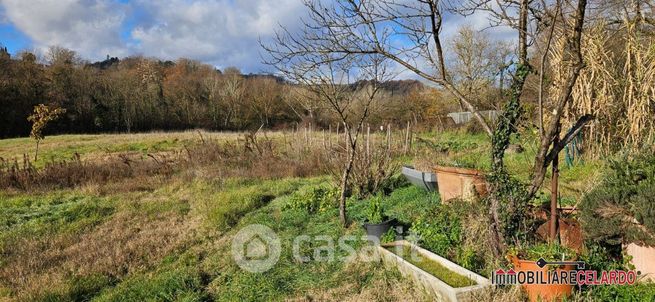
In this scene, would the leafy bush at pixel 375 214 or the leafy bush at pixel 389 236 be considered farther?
the leafy bush at pixel 375 214

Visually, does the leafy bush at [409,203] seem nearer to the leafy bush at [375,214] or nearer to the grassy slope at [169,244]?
the grassy slope at [169,244]

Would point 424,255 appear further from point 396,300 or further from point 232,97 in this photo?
point 232,97

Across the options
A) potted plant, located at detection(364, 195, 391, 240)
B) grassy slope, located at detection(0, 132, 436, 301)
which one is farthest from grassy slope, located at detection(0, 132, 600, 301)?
potted plant, located at detection(364, 195, 391, 240)

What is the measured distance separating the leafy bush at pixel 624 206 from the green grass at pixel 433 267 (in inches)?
44.9

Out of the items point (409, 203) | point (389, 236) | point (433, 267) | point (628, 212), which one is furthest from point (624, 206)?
point (409, 203)

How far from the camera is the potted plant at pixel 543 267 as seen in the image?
10.8 feet

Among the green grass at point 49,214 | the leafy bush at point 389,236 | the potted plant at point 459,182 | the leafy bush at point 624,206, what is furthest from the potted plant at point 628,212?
the green grass at point 49,214

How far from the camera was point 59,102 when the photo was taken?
38156mm

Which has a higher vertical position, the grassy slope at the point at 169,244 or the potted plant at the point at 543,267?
the potted plant at the point at 543,267

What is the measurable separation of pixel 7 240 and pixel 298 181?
18.2 ft

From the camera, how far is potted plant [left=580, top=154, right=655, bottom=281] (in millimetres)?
3291

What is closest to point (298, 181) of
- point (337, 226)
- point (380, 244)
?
point (337, 226)

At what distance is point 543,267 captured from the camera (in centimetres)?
336

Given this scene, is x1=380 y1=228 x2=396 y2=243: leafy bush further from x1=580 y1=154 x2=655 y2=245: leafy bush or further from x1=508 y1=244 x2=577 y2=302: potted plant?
x1=580 y1=154 x2=655 y2=245: leafy bush
